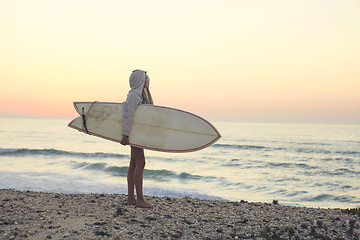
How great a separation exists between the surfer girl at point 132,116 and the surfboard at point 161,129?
180 mm

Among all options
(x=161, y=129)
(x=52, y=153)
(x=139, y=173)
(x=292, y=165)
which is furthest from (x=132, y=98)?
(x=52, y=153)

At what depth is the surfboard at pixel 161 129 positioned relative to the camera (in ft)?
18.5

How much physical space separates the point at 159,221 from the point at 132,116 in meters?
1.87

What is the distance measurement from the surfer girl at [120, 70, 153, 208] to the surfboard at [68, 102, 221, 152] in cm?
18

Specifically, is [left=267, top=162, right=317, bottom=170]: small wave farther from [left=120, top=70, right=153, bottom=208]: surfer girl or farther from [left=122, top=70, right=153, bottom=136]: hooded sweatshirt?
[left=122, top=70, right=153, bottom=136]: hooded sweatshirt

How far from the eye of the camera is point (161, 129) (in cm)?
577

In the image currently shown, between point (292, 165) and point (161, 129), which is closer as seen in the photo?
point (161, 129)

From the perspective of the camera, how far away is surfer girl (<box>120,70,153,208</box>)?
5.41m

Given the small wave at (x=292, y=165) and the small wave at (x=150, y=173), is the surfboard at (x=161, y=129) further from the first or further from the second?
the small wave at (x=292, y=165)

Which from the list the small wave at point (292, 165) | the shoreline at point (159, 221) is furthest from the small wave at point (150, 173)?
the shoreline at point (159, 221)

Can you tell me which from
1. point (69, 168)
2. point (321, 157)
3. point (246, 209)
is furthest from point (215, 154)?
point (246, 209)

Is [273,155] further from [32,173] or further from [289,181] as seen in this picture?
[32,173]

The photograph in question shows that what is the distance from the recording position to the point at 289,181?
16.6 m

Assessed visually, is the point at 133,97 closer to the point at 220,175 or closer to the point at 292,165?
the point at 220,175
